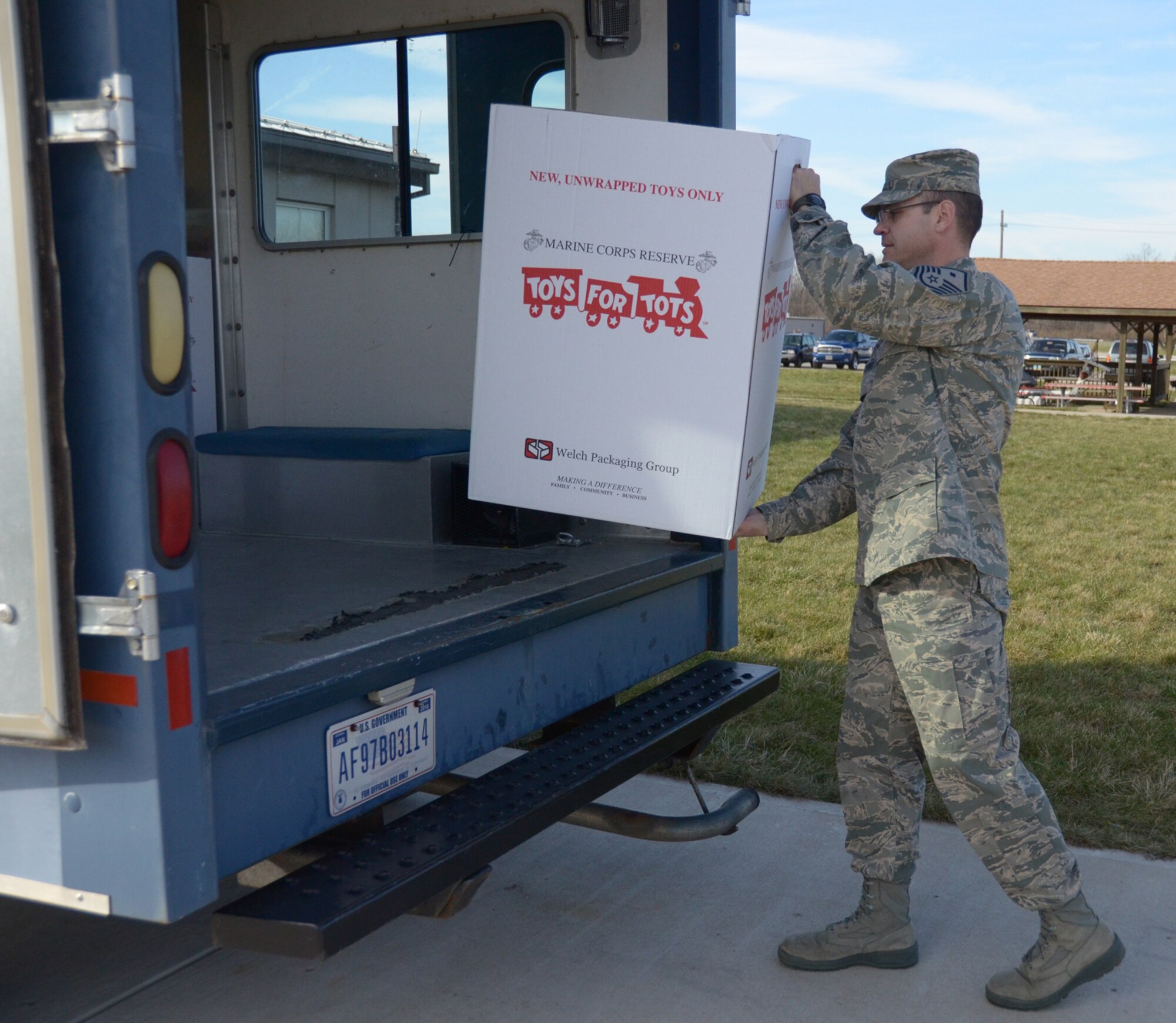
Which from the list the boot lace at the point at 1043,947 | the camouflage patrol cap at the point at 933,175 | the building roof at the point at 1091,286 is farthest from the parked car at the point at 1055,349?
the boot lace at the point at 1043,947

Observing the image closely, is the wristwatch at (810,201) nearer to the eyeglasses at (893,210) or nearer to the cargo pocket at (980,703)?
the eyeglasses at (893,210)

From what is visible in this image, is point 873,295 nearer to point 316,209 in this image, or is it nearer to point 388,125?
point 388,125

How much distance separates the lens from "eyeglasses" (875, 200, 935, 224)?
2744 mm

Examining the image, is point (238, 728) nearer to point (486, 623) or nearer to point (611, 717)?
point (486, 623)

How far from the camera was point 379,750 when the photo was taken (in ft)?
6.91

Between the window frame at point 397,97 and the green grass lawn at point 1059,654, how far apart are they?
204 cm

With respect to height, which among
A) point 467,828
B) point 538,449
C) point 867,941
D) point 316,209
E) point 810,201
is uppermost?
point 316,209

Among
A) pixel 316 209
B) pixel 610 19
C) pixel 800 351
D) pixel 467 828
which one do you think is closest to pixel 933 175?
pixel 610 19

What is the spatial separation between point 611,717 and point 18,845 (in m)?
1.45

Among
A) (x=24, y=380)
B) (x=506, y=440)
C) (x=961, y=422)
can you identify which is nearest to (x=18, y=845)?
(x=24, y=380)

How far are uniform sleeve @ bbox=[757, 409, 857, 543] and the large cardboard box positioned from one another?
0.30 m

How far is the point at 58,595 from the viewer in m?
1.60

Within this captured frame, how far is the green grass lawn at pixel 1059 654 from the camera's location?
4180 millimetres

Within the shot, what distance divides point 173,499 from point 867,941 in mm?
2054
